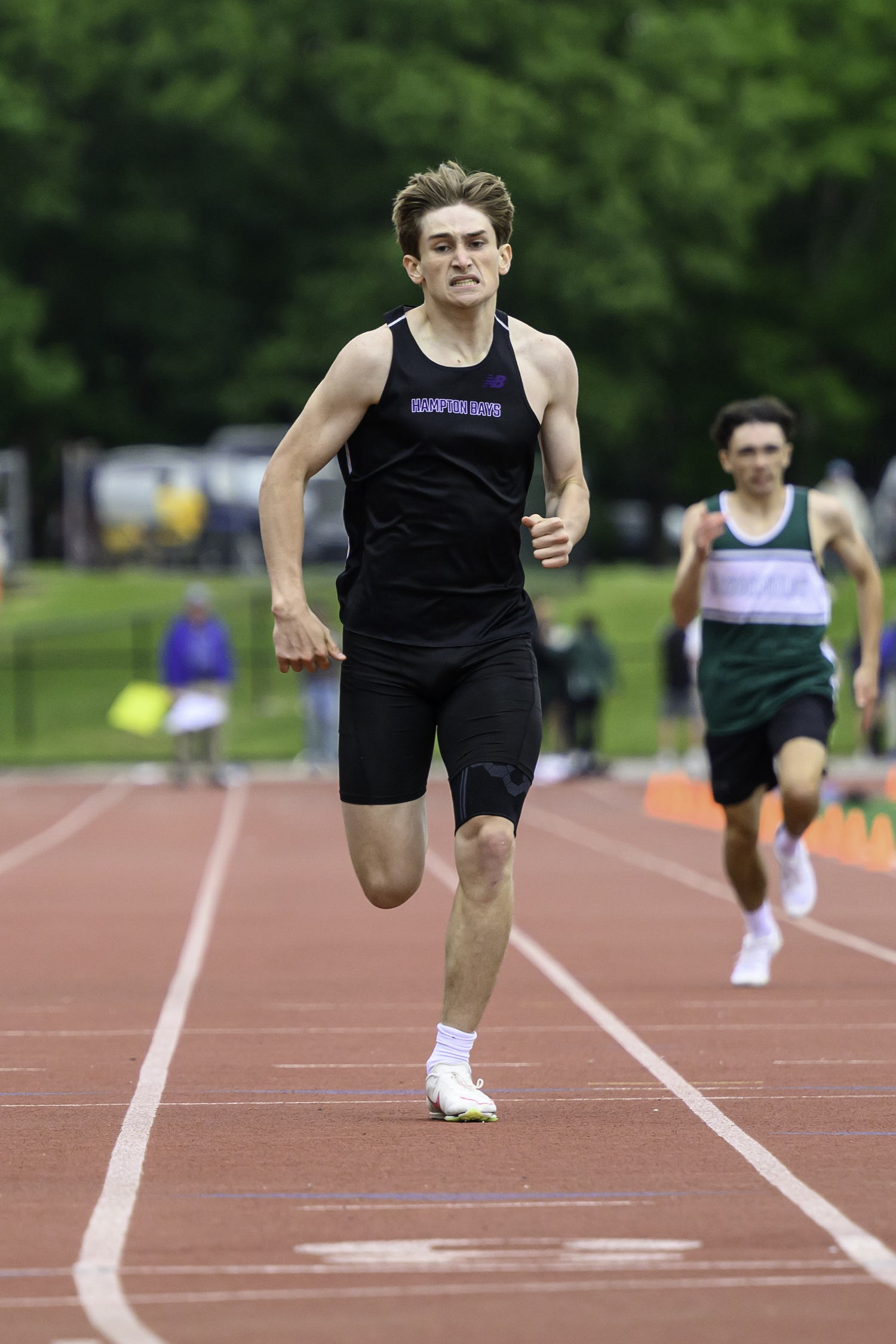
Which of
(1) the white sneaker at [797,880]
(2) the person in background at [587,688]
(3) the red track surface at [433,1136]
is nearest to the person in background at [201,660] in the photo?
(2) the person in background at [587,688]

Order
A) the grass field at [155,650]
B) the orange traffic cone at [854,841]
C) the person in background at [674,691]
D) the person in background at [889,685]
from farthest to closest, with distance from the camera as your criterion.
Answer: the grass field at [155,650], the person in background at [674,691], the person in background at [889,685], the orange traffic cone at [854,841]

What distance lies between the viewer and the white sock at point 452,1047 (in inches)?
227

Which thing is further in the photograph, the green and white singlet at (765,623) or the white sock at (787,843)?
the white sock at (787,843)

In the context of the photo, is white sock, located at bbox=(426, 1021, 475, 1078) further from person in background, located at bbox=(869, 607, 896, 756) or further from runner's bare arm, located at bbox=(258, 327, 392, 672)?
person in background, located at bbox=(869, 607, 896, 756)

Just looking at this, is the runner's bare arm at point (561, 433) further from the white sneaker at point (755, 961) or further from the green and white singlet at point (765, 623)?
the white sneaker at point (755, 961)

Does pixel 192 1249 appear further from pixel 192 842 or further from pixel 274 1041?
pixel 192 842

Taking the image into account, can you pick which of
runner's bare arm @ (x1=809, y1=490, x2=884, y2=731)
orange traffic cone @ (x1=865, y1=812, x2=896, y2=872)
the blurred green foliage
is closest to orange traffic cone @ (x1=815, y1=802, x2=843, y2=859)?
orange traffic cone @ (x1=865, y1=812, x2=896, y2=872)

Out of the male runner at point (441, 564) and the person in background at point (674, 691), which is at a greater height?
the male runner at point (441, 564)

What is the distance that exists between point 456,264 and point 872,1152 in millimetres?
2363

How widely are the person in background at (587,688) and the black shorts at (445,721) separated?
1967 cm

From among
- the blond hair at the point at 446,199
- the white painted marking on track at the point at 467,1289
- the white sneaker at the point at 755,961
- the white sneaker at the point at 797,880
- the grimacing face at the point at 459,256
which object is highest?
the blond hair at the point at 446,199

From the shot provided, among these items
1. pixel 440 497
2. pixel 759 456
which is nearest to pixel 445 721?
pixel 440 497

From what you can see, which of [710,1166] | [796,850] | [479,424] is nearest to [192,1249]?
[710,1166]

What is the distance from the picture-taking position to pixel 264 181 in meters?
49.8
